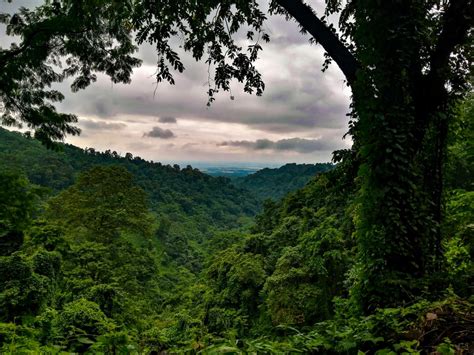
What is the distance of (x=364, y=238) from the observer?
458 cm

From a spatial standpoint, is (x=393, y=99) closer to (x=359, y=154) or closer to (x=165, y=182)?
(x=359, y=154)

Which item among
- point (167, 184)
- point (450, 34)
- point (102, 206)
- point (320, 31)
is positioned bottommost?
point (102, 206)

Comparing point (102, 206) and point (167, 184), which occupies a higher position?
point (167, 184)

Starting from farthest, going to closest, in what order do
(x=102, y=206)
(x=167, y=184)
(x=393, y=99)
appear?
1. (x=167, y=184)
2. (x=102, y=206)
3. (x=393, y=99)

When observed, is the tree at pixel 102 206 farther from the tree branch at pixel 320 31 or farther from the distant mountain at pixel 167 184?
the distant mountain at pixel 167 184

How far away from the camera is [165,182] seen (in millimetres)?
108938

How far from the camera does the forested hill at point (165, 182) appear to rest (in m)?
75.8

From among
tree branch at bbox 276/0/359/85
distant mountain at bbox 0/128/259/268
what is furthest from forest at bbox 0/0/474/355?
distant mountain at bbox 0/128/259/268

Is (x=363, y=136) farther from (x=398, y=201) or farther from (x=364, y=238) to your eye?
(x=364, y=238)

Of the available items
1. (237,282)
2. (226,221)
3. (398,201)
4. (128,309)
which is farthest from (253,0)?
(226,221)

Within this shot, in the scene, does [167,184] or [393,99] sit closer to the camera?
[393,99]

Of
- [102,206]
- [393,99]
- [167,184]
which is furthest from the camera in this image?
[167,184]

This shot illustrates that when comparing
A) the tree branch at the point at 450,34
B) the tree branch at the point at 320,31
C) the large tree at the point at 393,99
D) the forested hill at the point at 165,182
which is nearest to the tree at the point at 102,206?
the large tree at the point at 393,99

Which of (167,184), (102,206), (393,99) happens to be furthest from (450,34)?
(167,184)
